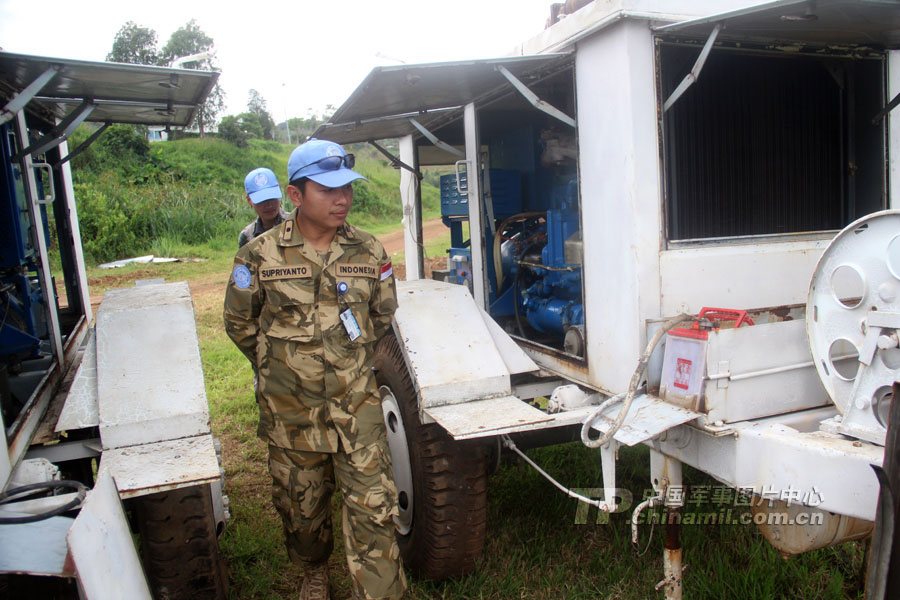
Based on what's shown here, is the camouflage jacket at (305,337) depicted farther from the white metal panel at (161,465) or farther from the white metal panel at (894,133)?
the white metal panel at (894,133)

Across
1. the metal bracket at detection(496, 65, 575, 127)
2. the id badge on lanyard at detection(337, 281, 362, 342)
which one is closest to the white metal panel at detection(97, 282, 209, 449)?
the id badge on lanyard at detection(337, 281, 362, 342)

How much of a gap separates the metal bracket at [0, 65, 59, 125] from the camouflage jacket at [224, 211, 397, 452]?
0.89 metres

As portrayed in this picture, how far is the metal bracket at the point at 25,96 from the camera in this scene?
7.45 ft

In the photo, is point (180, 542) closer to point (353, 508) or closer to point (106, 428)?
point (106, 428)

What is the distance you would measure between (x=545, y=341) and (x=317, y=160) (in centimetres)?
217

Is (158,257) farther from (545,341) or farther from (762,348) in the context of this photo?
(762,348)

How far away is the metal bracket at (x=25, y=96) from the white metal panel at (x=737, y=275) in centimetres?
241

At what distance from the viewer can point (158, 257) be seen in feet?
55.1

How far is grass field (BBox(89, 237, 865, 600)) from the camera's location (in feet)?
9.46

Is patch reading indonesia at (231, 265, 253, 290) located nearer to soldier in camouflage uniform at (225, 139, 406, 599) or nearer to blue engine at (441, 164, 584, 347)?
soldier in camouflage uniform at (225, 139, 406, 599)

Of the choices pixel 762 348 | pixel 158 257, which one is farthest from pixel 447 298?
pixel 158 257

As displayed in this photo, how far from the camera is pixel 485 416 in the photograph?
103 inches

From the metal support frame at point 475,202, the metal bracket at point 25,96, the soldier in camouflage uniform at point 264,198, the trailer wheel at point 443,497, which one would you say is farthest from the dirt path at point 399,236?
the metal bracket at point 25,96

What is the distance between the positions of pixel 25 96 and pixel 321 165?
3.50ft
